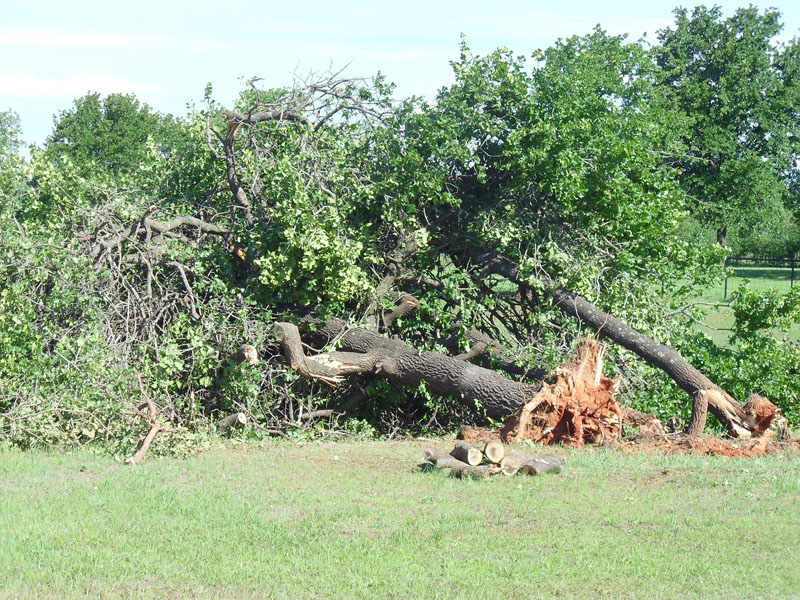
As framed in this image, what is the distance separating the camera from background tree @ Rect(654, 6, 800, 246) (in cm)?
3294

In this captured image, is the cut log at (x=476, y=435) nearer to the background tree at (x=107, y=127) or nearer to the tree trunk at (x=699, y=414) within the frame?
the tree trunk at (x=699, y=414)

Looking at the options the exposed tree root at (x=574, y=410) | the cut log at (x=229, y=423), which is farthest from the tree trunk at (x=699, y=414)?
the cut log at (x=229, y=423)

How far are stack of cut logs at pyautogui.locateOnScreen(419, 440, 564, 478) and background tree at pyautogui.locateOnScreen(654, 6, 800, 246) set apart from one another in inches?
1032

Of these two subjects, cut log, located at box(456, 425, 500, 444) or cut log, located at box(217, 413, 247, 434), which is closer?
cut log, located at box(456, 425, 500, 444)

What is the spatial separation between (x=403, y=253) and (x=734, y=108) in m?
27.0

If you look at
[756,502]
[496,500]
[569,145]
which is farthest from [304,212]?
[756,502]

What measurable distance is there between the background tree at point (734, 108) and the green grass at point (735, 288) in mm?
2538

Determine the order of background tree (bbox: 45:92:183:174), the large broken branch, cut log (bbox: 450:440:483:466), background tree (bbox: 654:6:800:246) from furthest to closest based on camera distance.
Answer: background tree (bbox: 45:92:183:174)
background tree (bbox: 654:6:800:246)
the large broken branch
cut log (bbox: 450:440:483:466)

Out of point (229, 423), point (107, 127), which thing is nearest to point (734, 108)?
point (107, 127)

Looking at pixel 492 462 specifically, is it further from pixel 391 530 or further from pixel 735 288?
pixel 735 288

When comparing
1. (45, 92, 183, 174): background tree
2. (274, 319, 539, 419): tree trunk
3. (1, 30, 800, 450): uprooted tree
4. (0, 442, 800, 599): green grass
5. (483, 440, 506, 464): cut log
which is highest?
(45, 92, 183, 174): background tree

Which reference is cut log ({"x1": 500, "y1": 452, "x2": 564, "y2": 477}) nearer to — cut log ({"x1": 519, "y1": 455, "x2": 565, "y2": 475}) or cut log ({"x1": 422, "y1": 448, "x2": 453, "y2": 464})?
cut log ({"x1": 519, "y1": 455, "x2": 565, "y2": 475})

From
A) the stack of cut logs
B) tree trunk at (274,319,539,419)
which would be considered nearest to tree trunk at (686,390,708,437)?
tree trunk at (274,319,539,419)

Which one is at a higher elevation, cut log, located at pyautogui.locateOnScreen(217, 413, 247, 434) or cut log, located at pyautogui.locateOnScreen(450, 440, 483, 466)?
cut log, located at pyautogui.locateOnScreen(450, 440, 483, 466)
